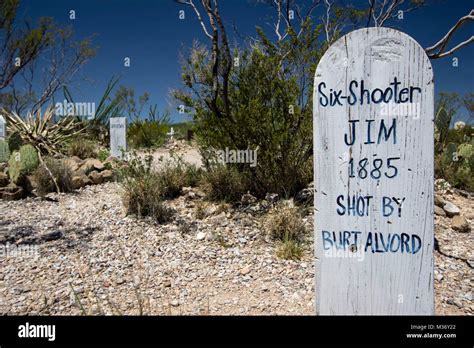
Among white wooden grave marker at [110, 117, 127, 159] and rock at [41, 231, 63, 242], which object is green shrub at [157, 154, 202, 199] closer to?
rock at [41, 231, 63, 242]

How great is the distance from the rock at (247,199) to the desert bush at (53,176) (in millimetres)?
3108

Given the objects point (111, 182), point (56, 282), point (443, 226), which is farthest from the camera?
point (111, 182)

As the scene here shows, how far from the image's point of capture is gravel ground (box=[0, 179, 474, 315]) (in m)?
2.42

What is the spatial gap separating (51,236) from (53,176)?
2169 mm

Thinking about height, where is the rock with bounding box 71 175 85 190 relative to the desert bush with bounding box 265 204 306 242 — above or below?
above

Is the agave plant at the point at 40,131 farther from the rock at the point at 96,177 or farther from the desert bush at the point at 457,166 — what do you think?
the desert bush at the point at 457,166

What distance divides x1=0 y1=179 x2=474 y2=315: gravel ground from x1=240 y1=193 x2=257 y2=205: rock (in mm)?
398

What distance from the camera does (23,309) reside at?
2.40 metres

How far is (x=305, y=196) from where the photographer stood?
4.64 m

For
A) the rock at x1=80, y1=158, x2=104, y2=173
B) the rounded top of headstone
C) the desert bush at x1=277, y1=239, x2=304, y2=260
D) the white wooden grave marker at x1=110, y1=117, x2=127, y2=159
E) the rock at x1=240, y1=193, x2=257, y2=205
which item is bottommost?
the desert bush at x1=277, y1=239, x2=304, y2=260

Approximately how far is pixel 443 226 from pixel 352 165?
3253 millimetres

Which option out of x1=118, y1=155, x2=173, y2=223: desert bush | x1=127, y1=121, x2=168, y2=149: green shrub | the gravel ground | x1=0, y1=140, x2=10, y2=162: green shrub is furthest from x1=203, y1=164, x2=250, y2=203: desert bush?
x1=127, y1=121, x2=168, y2=149: green shrub

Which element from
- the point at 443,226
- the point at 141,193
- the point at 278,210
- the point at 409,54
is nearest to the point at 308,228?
the point at 278,210

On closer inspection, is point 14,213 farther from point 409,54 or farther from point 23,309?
point 409,54
